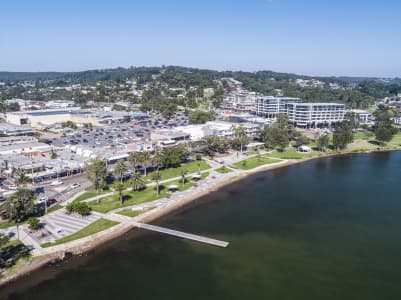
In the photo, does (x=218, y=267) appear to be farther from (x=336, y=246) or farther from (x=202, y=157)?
(x=202, y=157)

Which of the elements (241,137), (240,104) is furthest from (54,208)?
(240,104)

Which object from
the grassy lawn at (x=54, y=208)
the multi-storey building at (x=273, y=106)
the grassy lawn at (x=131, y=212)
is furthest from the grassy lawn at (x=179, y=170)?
the multi-storey building at (x=273, y=106)

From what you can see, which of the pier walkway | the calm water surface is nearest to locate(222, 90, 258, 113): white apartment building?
the calm water surface

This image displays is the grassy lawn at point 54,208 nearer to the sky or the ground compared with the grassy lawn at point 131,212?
nearer to the sky

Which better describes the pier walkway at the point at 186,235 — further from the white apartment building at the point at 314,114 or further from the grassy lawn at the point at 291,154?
the white apartment building at the point at 314,114

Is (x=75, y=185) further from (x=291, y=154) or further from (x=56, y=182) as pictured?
(x=291, y=154)
